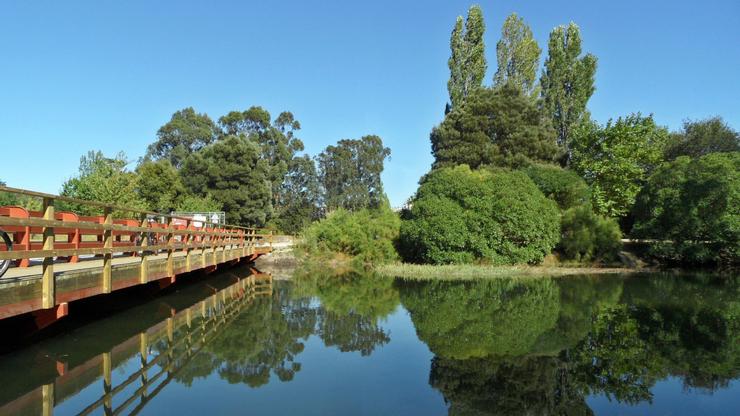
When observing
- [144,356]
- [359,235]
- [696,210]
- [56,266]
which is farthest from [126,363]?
[696,210]

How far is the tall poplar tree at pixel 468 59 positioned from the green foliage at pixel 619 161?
1106 cm

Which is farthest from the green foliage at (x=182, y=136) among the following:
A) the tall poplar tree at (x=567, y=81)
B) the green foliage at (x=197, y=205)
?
the tall poplar tree at (x=567, y=81)

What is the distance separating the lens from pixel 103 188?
22.6 m

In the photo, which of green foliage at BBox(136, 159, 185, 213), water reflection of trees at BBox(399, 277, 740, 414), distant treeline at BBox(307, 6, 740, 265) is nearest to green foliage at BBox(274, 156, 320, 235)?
green foliage at BBox(136, 159, 185, 213)

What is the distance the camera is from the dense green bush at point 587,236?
84.4 ft

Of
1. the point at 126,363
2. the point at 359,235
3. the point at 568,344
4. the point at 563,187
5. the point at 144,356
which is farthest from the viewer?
the point at 359,235

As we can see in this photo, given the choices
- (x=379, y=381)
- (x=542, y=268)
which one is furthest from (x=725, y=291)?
(x=379, y=381)

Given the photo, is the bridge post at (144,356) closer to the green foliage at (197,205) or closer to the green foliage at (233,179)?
the green foliage at (197,205)

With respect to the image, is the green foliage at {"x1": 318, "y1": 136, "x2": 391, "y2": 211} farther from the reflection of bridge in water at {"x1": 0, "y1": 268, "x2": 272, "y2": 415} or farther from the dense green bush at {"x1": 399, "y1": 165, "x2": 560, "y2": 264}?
the reflection of bridge in water at {"x1": 0, "y1": 268, "x2": 272, "y2": 415}

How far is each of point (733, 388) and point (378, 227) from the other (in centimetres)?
2188

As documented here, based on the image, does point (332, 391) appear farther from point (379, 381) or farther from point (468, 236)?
point (468, 236)

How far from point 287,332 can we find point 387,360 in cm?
248

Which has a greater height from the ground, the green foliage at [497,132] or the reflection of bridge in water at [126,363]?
the green foliage at [497,132]

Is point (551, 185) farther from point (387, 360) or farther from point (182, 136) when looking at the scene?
point (182, 136)
